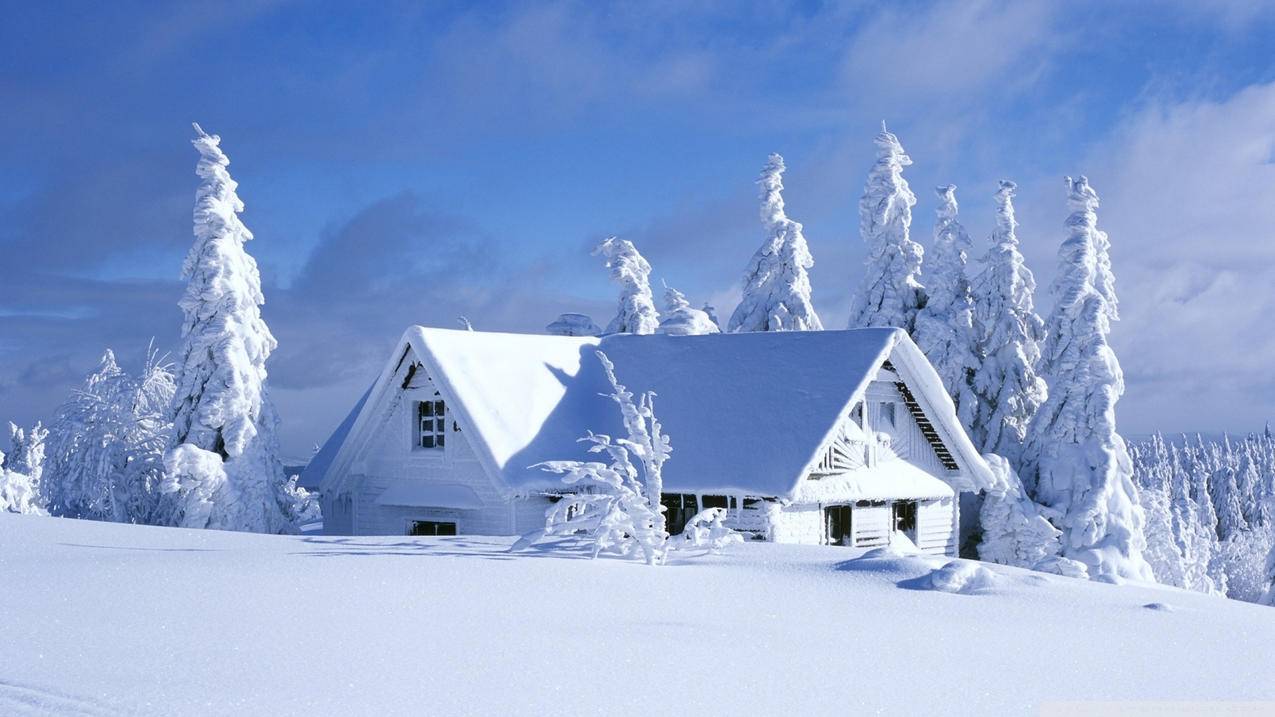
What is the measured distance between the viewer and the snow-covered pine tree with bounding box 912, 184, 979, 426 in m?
36.1

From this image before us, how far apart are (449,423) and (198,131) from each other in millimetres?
8325

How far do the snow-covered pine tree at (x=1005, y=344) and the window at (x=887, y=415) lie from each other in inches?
432

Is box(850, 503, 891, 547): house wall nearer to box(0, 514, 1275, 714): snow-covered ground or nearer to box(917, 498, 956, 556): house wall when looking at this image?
box(917, 498, 956, 556): house wall

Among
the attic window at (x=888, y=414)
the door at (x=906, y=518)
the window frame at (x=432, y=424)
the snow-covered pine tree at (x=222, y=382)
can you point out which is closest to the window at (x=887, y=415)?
the attic window at (x=888, y=414)

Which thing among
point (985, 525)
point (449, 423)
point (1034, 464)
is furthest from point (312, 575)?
point (1034, 464)

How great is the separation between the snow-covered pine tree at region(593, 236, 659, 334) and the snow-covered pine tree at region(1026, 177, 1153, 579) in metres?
14.7

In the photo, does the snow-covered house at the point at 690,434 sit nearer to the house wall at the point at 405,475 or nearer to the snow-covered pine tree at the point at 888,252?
the house wall at the point at 405,475

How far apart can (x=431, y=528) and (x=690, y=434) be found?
623 centimetres

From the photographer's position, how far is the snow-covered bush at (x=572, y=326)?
113 ft

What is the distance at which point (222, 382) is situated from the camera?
2273cm

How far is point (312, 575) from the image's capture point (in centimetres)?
1213

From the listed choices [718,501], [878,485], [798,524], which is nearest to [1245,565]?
[878,485]

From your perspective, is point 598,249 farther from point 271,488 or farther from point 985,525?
point 271,488

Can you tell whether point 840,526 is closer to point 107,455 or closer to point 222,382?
point 222,382
